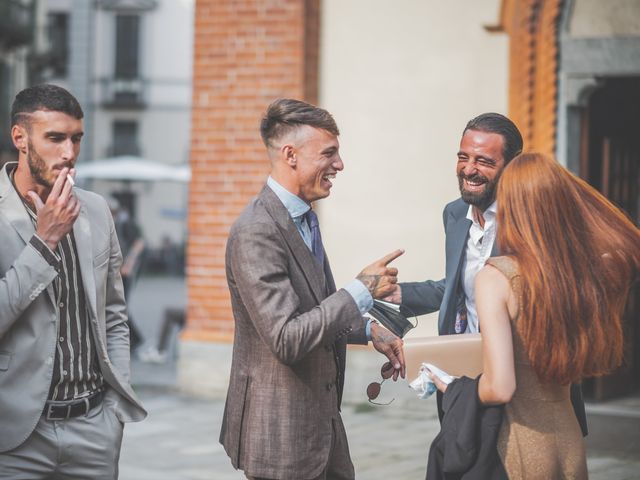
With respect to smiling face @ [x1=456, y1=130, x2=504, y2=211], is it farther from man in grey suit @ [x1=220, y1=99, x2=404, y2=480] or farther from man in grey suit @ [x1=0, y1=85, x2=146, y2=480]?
man in grey suit @ [x1=0, y1=85, x2=146, y2=480]

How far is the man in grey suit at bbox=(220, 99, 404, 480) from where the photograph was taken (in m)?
2.95

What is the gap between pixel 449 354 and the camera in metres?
3.09

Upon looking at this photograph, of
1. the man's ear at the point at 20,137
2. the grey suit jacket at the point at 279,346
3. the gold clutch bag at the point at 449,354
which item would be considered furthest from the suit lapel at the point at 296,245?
the man's ear at the point at 20,137

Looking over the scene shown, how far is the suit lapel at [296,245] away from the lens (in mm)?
3105

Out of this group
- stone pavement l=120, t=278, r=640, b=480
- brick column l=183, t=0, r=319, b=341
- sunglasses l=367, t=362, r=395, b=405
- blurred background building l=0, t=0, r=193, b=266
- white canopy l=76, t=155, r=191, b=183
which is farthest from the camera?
blurred background building l=0, t=0, r=193, b=266

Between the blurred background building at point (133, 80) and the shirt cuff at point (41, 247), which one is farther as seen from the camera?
the blurred background building at point (133, 80)

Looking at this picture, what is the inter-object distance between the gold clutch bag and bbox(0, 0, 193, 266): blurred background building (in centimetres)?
3759

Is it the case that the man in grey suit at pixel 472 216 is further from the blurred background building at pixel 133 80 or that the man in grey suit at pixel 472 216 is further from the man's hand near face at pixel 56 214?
the blurred background building at pixel 133 80

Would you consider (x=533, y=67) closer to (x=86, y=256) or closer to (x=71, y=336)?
(x=86, y=256)

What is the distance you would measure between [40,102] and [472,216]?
70.6 inches

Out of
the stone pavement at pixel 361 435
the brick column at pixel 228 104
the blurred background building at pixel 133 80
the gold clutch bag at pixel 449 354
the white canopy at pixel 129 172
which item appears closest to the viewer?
the gold clutch bag at pixel 449 354

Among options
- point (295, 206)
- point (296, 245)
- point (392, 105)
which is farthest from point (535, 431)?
point (392, 105)

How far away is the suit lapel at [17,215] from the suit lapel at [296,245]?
2.54 ft

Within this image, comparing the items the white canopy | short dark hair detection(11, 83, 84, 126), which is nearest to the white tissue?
short dark hair detection(11, 83, 84, 126)
